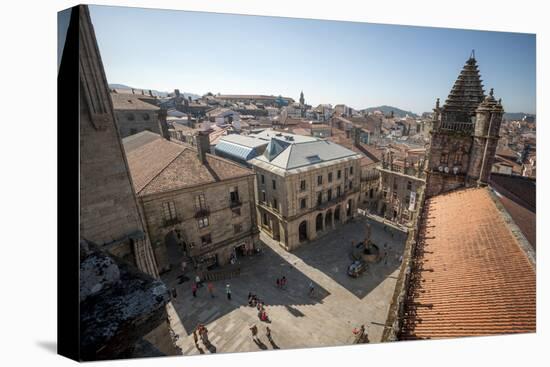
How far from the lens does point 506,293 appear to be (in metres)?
6.28

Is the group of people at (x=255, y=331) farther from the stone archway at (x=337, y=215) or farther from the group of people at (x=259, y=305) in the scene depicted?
the stone archway at (x=337, y=215)

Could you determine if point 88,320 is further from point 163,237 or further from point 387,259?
point 387,259

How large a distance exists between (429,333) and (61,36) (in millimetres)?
11585

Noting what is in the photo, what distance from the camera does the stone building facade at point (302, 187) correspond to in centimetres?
1936

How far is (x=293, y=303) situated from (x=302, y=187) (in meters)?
8.74

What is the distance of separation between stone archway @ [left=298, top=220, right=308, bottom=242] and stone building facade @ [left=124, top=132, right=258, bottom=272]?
4755mm

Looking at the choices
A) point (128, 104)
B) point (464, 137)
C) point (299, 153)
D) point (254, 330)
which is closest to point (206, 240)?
point (254, 330)

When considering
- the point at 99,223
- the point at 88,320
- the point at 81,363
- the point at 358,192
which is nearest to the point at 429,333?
the point at 88,320

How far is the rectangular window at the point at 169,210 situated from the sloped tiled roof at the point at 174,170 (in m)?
0.93

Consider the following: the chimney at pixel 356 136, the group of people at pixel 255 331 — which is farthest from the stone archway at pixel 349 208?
the group of people at pixel 255 331

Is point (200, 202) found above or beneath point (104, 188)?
beneath

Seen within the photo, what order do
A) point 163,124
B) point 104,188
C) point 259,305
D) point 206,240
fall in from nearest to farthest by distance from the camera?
1. point 104,188
2. point 259,305
3. point 206,240
4. point 163,124

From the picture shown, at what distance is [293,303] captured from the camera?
1430 centimetres

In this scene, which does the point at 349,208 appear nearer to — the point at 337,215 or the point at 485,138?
the point at 337,215
